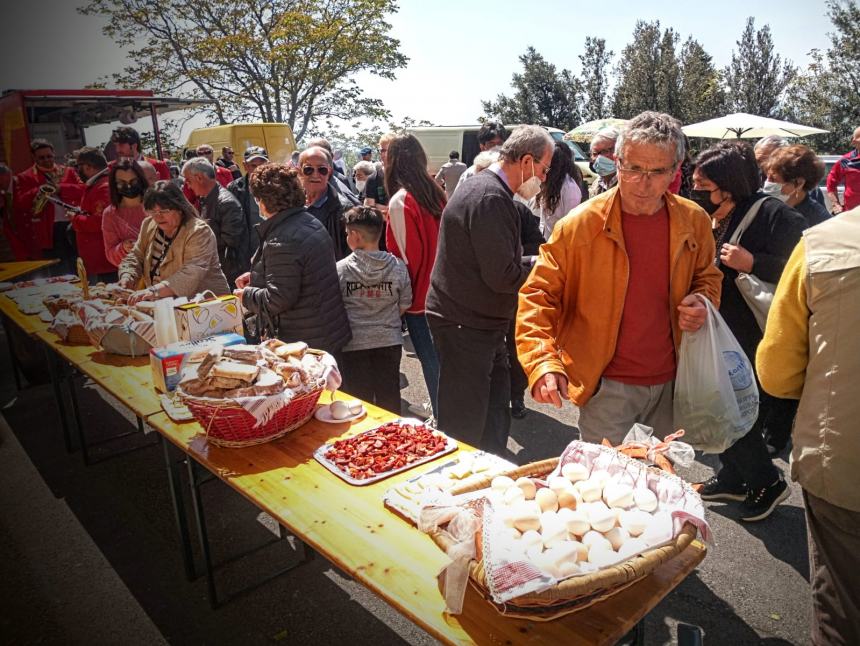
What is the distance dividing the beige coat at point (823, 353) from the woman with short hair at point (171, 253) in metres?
3.23

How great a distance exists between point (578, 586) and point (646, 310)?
125 centimetres

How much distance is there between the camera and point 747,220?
2.90 m

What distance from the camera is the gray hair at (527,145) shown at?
2.64 m

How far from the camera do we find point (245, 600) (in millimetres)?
2580

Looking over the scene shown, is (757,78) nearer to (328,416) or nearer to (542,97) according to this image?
(542,97)

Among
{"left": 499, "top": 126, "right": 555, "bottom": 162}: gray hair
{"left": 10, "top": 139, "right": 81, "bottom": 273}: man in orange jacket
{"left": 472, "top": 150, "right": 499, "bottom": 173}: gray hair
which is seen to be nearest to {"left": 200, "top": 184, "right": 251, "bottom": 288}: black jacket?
{"left": 472, "top": 150, "right": 499, "bottom": 173}: gray hair

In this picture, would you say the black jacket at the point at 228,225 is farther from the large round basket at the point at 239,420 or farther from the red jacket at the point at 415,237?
the large round basket at the point at 239,420

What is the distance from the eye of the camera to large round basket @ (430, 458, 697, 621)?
1103 mm

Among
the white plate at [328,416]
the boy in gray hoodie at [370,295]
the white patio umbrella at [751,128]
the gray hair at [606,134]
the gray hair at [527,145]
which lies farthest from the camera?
the white patio umbrella at [751,128]

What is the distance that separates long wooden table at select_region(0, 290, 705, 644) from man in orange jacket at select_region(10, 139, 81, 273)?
18.0ft

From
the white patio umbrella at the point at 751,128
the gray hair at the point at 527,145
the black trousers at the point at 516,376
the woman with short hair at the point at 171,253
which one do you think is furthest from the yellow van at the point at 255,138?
the gray hair at the point at 527,145

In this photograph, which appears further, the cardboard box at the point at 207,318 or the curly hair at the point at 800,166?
the curly hair at the point at 800,166

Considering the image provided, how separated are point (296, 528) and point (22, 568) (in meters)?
2.16

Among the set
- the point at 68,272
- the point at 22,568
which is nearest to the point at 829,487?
the point at 22,568
